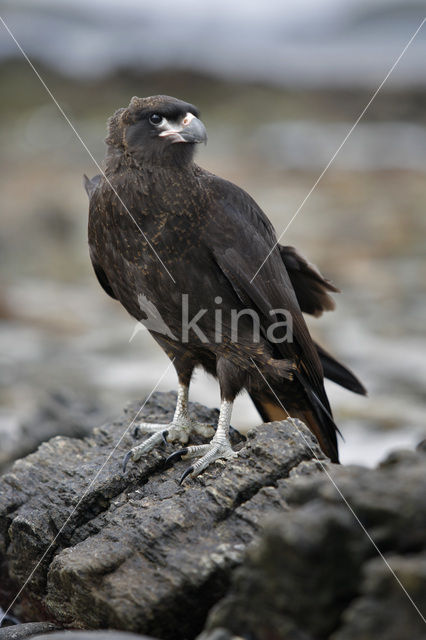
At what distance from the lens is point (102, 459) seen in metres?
4.78

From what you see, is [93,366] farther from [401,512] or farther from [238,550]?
[401,512]

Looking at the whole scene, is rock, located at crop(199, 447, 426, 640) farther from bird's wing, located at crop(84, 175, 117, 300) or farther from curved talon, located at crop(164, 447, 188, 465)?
bird's wing, located at crop(84, 175, 117, 300)

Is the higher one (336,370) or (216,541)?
(336,370)

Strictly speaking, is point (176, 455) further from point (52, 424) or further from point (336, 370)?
point (52, 424)

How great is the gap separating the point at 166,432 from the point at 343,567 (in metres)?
2.31

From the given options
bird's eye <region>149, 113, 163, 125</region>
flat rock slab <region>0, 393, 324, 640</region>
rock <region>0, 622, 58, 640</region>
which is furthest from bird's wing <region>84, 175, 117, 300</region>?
rock <region>0, 622, 58, 640</region>

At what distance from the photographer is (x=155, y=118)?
4.62 m

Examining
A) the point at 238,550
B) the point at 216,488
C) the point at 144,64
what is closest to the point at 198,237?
the point at 216,488

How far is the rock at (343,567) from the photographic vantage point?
254 centimetres

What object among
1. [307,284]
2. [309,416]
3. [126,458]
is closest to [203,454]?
[126,458]

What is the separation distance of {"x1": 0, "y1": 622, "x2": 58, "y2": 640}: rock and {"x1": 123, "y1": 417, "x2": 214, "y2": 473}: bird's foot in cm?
102

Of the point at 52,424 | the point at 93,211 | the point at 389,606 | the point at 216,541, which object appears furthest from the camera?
the point at 52,424

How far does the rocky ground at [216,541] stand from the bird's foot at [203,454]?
62 millimetres

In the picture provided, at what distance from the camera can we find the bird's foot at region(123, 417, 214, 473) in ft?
15.2
